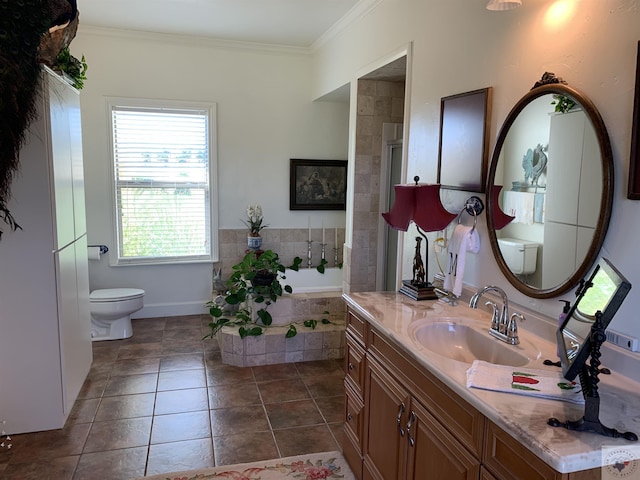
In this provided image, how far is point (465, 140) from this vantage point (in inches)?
96.9

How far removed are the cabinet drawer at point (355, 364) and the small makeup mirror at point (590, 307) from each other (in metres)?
1.01

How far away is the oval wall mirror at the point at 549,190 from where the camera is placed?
169 centimetres

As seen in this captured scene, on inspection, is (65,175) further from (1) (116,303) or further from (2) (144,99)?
(2) (144,99)

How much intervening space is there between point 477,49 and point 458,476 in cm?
191

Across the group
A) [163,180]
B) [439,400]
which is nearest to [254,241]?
[163,180]

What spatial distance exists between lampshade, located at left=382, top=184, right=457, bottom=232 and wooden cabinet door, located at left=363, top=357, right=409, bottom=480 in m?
0.75

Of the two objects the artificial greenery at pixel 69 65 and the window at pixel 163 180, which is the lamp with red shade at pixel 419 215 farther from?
the window at pixel 163 180

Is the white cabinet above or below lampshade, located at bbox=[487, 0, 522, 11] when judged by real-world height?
below

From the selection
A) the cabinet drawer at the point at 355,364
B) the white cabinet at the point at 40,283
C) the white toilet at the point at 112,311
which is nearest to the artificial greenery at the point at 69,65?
the white cabinet at the point at 40,283

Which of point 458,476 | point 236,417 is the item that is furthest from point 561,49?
point 236,417

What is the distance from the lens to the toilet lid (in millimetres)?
4371

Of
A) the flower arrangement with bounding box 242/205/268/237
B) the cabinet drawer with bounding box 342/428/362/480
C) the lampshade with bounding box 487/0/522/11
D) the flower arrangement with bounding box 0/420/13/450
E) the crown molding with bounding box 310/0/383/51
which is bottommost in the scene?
the flower arrangement with bounding box 0/420/13/450

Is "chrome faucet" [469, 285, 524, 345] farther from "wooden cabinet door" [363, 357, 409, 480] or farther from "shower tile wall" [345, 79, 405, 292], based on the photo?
"shower tile wall" [345, 79, 405, 292]

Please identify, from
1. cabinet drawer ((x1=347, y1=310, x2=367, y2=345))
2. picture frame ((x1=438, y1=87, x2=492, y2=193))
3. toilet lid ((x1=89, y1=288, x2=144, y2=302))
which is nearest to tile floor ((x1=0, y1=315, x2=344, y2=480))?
toilet lid ((x1=89, y1=288, x2=144, y2=302))
